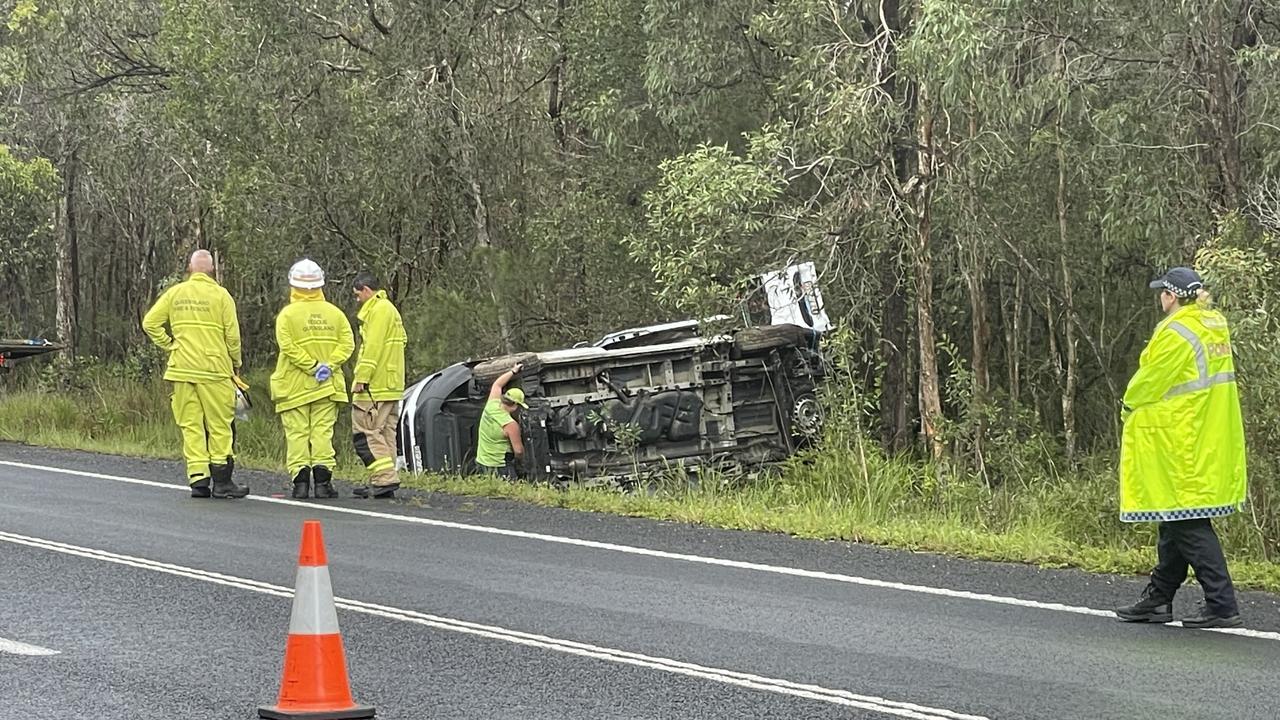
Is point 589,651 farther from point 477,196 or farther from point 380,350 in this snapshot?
point 477,196

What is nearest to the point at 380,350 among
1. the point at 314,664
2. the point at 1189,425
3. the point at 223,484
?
the point at 223,484

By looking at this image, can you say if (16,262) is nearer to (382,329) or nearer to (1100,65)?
(382,329)

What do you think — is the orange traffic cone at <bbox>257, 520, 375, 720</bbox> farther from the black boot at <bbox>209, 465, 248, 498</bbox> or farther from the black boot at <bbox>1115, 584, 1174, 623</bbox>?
the black boot at <bbox>209, 465, 248, 498</bbox>

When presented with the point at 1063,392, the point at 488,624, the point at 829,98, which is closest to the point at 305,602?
the point at 488,624

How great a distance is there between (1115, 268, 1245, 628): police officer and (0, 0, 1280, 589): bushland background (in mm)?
1485

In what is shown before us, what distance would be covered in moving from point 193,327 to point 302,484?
59.8 inches

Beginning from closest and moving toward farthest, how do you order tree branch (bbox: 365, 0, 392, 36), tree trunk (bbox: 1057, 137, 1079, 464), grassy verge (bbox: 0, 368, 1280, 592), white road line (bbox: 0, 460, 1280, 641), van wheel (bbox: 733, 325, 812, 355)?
white road line (bbox: 0, 460, 1280, 641) → grassy verge (bbox: 0, 368, 1280, 592) → van wheel (bbox: 733, 325, 812, 355) → tree trunk (bbox: 1057, 137, 1079, 464) → tree branch (bbox: 365, 0, 392, 36)

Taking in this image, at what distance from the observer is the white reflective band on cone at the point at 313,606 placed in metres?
5.64

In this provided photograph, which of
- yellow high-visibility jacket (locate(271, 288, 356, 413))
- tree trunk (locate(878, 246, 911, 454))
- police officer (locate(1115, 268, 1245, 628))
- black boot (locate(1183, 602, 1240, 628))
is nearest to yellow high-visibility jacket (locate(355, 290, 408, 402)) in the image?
yellow high-visibility jacket (locate(271, 288, 356, 413))

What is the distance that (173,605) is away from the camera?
796 centimetres

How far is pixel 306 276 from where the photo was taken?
12.8 metres

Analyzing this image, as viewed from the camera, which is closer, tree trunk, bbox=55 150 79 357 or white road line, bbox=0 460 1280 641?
white road line, bbox=0 460 1280 641

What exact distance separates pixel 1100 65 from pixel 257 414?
A: 1000 cm

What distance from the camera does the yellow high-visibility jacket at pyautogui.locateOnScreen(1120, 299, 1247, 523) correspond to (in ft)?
25.1
